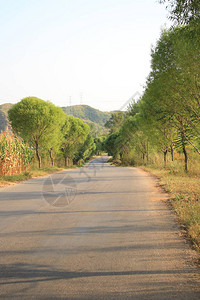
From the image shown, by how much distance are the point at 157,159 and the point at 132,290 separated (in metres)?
28.1

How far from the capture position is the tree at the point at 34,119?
27.5m

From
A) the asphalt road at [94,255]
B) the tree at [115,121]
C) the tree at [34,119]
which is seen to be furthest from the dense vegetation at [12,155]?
the tree at [115,121]

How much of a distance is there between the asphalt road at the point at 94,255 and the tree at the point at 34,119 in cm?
1977

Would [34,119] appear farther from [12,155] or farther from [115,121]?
[115,121]

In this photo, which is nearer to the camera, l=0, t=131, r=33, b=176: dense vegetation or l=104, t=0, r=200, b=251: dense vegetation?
l=104, t=0, r=200, b=251: dense vegetation

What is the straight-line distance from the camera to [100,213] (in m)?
7.82

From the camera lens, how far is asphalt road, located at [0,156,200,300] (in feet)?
11.6

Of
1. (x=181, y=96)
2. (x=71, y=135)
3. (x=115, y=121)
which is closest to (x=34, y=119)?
(x=181, y=96)

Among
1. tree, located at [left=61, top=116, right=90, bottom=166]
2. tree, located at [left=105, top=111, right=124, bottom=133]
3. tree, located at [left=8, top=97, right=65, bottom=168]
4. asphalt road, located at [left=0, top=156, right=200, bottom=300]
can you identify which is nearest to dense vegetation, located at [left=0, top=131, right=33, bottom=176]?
tree, located at [left=8, top=97, right=65, bottom=168]

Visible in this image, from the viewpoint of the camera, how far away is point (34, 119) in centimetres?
2734

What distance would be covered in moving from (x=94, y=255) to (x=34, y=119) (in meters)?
23.7

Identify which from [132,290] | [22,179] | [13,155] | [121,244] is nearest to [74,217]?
[121,244]

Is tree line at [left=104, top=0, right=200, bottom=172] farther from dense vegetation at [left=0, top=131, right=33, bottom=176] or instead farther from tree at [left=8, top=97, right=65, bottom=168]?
tree at [left=8, top=97, right=65, bottom=168]

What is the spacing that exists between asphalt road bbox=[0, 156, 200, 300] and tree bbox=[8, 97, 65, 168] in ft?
64.9
